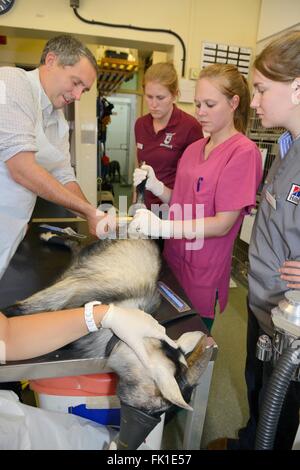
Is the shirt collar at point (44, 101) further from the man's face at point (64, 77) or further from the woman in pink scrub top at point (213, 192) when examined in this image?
the woman in pink scrub top at point (213, 192)

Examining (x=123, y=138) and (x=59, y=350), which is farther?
(x=123, y=138)

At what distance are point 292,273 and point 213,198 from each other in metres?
0.38

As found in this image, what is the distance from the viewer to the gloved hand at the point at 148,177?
1.27m

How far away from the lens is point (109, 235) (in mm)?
1203

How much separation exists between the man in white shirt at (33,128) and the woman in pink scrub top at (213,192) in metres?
0.37

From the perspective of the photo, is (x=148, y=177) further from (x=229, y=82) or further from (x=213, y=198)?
(x=229, y=82)

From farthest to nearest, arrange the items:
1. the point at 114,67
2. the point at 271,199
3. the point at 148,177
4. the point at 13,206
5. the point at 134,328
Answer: the point at 114,67 < the point at 148,177 < the point at 13,206 < the point at 271,199 < the point at 134,328

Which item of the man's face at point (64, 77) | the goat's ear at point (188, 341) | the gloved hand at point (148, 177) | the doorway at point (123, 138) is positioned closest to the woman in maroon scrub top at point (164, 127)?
the gloved hand at point (148, 177)

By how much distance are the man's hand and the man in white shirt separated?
29.3 inches

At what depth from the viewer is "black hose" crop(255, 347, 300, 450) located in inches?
21.1

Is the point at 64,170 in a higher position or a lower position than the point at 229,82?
lower

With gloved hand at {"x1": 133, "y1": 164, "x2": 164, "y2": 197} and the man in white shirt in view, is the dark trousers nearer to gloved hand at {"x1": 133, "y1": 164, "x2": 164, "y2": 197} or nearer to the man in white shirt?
gloved hand at {"x1": 133, "y1": 164, "x2": 164, "y2": 197}

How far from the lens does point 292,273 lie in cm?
79

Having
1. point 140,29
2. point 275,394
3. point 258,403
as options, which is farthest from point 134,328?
point 140,29
